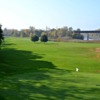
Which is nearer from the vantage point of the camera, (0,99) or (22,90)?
(0,99)

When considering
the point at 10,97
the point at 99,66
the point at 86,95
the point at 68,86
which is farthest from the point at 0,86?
the point at 99,66

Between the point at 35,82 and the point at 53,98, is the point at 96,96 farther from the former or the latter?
the point at 35,82

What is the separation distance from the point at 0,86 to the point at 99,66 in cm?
2984

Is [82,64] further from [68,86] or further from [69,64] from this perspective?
[68,86]

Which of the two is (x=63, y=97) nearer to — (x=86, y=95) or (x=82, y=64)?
(x=86, y=95)

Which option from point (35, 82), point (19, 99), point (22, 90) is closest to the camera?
point (19, 99)

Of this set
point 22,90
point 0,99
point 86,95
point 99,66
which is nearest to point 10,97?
point 0,99

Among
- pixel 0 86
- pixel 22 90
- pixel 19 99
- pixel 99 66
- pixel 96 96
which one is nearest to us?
pixel 19 99

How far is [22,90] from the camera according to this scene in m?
17.5

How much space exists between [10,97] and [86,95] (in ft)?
14.7

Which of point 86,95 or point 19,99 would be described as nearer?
point 19,99

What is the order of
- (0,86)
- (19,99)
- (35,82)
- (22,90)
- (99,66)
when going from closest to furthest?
(19,99), (22,90), (0,86), (35,82), (99,66)

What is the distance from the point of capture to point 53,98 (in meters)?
15.5

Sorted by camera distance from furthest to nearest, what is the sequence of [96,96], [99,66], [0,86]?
[99,66], [0,86], [96,96]
